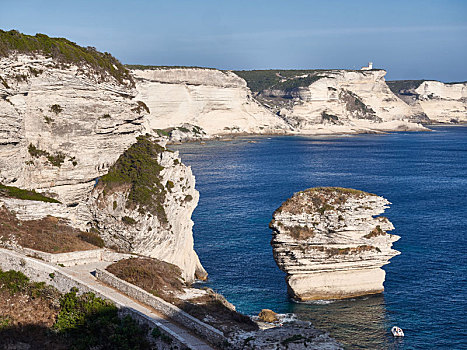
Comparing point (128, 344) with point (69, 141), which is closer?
point (128, 344)

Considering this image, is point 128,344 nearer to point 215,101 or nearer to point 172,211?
point 172,211

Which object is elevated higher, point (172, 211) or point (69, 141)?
point (69, 141)

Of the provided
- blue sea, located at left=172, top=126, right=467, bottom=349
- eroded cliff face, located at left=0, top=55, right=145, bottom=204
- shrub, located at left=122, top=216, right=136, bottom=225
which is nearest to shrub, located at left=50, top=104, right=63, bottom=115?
eroded cliff face, located at left=0, top=55, right=145, bottom=204

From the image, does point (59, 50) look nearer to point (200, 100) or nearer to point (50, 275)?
point (50, 275)

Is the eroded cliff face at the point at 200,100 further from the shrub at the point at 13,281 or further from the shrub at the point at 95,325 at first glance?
the shrub at the point at 95,325

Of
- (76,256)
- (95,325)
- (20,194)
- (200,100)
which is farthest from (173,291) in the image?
(200,100)

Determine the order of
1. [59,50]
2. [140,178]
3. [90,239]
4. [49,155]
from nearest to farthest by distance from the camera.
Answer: [90,239], [49,155], [59,50], [140,178]

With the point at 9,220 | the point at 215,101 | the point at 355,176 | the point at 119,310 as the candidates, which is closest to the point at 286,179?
the point at 355,176

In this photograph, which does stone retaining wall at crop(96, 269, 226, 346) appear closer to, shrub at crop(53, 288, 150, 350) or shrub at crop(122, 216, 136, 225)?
shrub at crop(53, 288, 150, 350)
